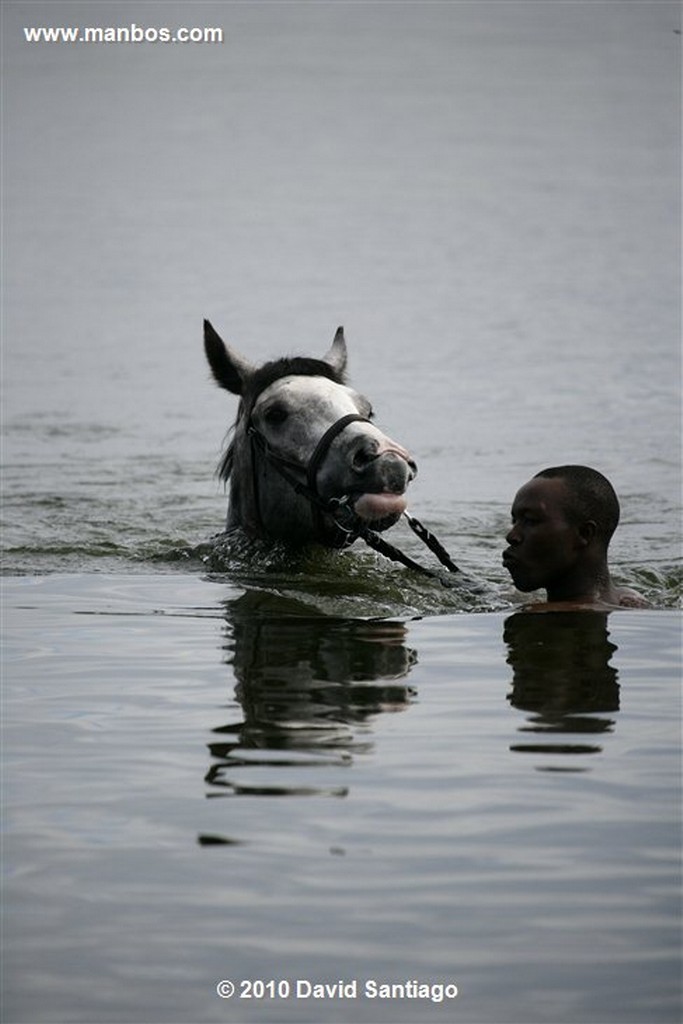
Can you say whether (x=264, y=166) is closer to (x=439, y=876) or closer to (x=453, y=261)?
(x=453, y=261)

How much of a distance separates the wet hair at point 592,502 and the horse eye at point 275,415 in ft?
4.87

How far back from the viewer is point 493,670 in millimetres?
7246

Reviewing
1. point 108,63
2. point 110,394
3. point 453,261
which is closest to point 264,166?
point 108,63

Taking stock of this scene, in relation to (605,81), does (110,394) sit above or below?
below

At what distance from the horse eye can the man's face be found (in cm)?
134

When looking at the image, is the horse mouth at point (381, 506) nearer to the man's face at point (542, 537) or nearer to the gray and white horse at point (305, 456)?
the gray and white horse at point (305, 456)

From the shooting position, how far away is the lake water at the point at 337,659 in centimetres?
435

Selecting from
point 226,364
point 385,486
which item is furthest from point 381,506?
point 226,364

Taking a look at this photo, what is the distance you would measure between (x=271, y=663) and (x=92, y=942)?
3094 millimetres

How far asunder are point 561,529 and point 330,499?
1.09m

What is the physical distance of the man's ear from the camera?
8164 millimetres

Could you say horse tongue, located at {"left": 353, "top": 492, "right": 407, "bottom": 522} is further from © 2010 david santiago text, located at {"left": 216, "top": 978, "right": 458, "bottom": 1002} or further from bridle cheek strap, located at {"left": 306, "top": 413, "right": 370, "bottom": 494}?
© 2010 david santiago text, located at {"left": 216, "top": 978, "right": 458, "bottom": 1002}
